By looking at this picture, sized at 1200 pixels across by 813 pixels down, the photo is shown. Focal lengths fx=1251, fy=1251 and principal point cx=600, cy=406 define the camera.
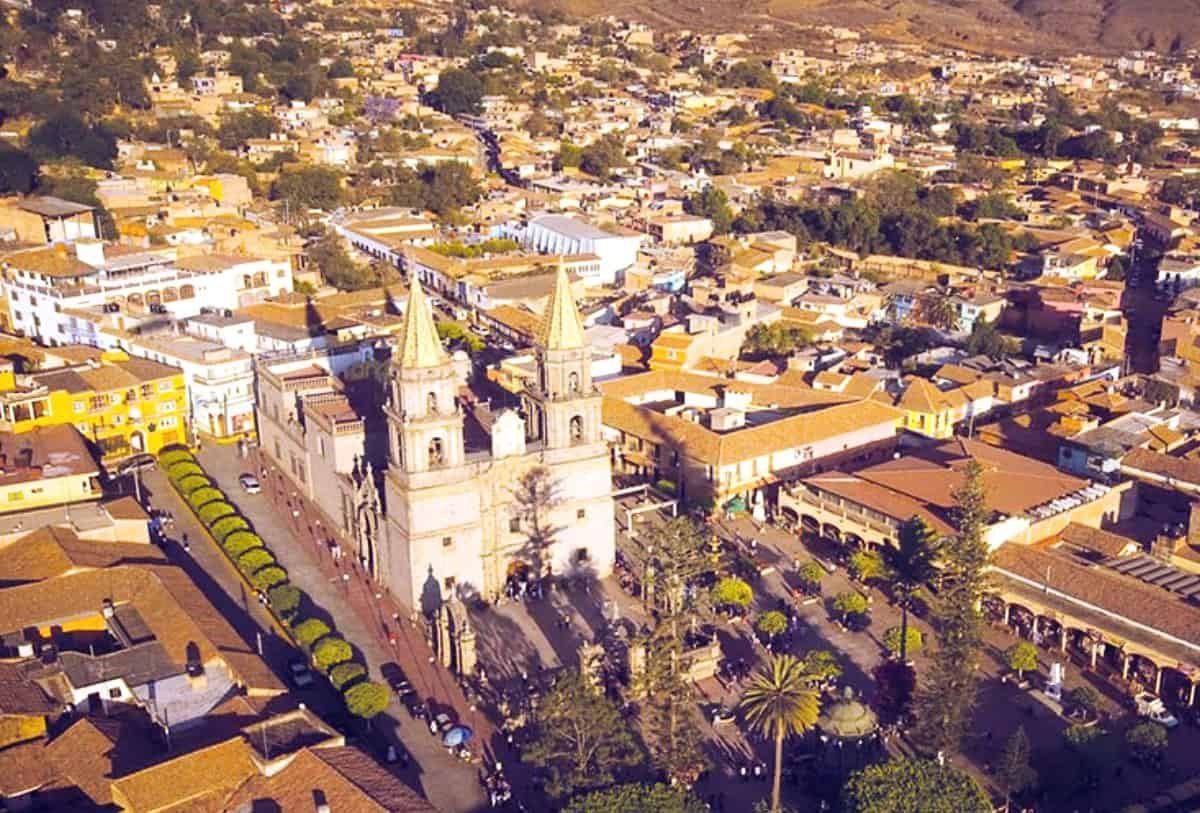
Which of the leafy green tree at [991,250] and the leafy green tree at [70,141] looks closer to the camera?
the leafy green tree at [991,250]

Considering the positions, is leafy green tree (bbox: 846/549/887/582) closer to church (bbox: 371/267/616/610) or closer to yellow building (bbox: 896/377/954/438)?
church (bbox: 371/267/616/610)

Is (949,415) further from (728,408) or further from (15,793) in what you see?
(15,793)

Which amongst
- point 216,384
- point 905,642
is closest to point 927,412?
point 905,642

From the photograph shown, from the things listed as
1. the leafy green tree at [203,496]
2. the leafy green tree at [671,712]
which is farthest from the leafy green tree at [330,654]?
the leafy green tree at [203,496]

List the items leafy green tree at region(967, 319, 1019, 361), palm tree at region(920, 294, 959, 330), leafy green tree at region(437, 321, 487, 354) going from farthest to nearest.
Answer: palm tree at region(920, 294, 959, 330) < leafy green tree at region(967, 319, 1019, 361) < leafy green tree at region(437, 321, 487, 354)

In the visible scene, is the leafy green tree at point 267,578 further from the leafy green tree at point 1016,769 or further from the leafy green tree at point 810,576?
the leafy green tree at point 1016,769

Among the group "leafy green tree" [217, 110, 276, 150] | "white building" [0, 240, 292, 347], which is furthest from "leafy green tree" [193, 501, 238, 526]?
"leafy green tree" [217, 110, 276, 150]

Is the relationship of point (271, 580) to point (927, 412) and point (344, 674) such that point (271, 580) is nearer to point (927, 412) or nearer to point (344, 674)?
point (344, 674)

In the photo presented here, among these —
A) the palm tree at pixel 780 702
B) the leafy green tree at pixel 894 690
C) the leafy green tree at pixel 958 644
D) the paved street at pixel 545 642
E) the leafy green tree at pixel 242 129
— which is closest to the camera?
the palm tree at pixel 780 702
